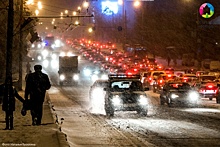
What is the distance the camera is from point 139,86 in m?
26.6

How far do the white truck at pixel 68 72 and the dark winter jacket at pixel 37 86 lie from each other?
159 ft

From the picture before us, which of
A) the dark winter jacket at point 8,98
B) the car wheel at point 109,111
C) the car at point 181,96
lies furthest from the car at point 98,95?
the dark winter jacket at point 8,98

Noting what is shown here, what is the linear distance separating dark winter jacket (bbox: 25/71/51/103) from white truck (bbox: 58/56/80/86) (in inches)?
1903

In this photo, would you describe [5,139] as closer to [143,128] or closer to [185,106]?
[143,128]

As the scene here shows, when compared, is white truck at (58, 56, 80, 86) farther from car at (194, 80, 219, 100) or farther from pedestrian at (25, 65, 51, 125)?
pedestrian at (25, 65, 51, 125)

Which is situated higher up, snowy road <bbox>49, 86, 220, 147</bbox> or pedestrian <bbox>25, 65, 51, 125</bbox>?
pedestrian <bbox>25, 65, 51, 125</bbox>

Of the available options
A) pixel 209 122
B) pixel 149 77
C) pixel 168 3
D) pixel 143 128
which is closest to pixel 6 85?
pixel 143 128

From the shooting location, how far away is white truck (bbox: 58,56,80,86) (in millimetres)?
64375

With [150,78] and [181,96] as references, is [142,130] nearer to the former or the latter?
[181,96]

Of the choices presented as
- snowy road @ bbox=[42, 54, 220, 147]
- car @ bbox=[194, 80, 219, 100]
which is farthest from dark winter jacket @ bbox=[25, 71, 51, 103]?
car @ bbox=[194, 80, 219, 100]

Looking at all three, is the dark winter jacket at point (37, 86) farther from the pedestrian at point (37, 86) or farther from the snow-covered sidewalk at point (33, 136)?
the snow-covered sidewalk at point (33, 136)

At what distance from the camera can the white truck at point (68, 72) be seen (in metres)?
64.4

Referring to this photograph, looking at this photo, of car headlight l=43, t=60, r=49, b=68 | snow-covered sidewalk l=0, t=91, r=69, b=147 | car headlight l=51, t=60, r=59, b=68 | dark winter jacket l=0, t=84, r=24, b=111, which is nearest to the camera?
snow-covered sidewalk l=0, t=91, r=69, b=147

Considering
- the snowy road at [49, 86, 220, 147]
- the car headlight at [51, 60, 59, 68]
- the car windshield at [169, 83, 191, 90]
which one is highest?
the car headlight at [51, 60, 59, 68]
